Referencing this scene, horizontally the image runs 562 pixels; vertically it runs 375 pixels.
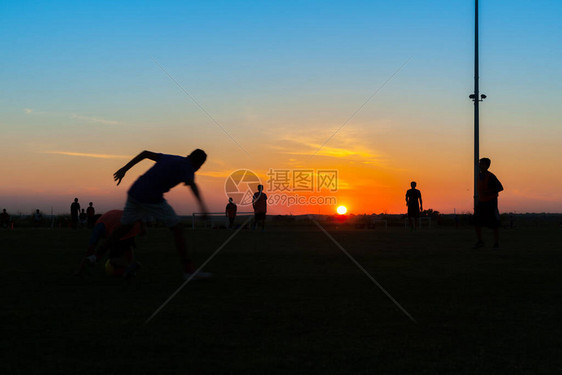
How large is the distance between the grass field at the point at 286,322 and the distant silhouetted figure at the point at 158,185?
2.69 feet

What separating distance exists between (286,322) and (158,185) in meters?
3.65

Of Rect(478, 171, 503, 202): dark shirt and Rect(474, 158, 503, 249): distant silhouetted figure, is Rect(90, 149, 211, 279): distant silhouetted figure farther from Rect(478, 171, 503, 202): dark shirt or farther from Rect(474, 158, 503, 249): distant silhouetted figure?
Rect(478, 171, 503, 202): dark shirt

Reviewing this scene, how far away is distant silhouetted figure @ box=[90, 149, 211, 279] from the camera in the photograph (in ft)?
29.2

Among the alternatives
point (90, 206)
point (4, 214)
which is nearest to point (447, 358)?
point (90, 206)

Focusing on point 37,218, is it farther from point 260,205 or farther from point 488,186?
point 488,186

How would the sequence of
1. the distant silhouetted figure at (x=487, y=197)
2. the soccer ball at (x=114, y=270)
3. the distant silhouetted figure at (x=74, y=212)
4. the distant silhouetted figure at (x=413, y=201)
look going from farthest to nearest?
the distant silhouetted figure at (x=74, y=212) < the distant silhouetted figure at (x=413, y=201) < the distant silhouetted figure at (x=487, y=197) < the soccer ball at (x=114, y=270)

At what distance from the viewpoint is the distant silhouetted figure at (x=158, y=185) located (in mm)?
8906

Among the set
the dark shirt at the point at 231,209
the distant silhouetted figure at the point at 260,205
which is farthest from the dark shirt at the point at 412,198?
the dark shirt at the point at 231,209

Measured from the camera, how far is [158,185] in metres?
8.98

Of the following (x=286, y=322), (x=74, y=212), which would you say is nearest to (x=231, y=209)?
(x=74, y=212)

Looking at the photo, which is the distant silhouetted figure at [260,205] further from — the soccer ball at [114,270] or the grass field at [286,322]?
the soccer ball at [114,270]

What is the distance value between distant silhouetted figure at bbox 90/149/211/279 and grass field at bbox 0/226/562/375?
0.82 meters

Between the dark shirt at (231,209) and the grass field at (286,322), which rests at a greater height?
the dark shirt at (231,209)

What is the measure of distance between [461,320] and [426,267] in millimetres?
5317
